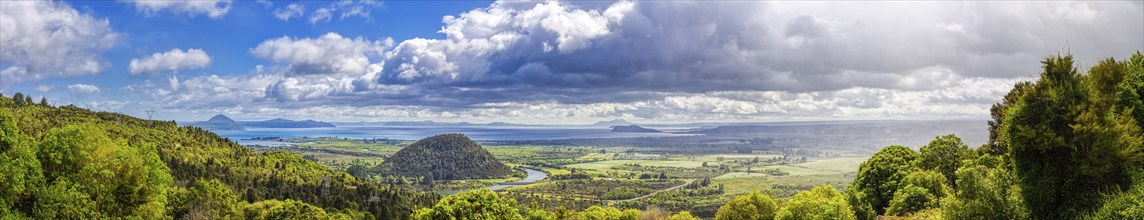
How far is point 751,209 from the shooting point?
53.8 meters

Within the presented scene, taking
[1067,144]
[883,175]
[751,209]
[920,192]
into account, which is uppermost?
[1067,144]

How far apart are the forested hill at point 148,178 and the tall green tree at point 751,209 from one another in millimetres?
41476

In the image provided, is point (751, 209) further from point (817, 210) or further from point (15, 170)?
point (15, 170)

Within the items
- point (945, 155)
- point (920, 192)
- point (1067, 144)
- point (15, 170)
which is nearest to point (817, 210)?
point (920, 192)

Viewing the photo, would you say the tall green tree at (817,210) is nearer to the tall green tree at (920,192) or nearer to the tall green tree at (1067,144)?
the tall green tree at (920,192)

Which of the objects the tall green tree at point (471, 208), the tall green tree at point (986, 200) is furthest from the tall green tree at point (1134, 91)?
the tall green tree at point (471, 208)

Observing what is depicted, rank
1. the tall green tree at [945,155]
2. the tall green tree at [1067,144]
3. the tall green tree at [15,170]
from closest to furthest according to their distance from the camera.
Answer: the tall green tree at [1067,144]
the tall green tree at [15,170]
the tall green tree at [945,155]

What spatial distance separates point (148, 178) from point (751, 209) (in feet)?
143

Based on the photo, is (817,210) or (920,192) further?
(920,192)

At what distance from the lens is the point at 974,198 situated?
27750 mm

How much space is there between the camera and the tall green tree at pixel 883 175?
189 ft

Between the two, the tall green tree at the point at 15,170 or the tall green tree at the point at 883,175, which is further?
the tall green tree at the point at 883,175

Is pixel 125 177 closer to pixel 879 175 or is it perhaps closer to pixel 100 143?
pixel 100 143

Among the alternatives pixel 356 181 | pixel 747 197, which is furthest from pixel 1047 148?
pixel 356 181
